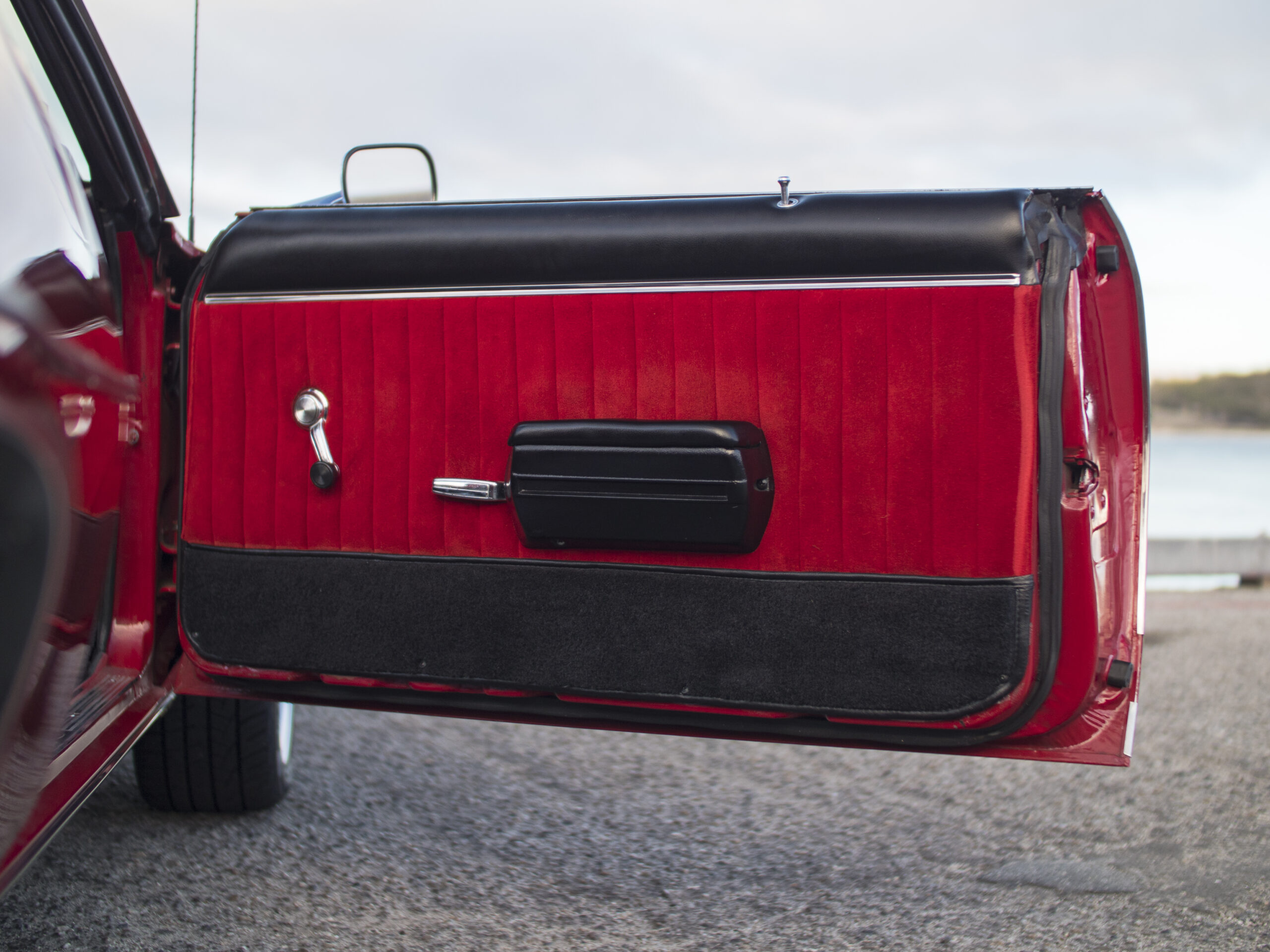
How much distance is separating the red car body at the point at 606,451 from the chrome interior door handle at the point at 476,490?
0.03m

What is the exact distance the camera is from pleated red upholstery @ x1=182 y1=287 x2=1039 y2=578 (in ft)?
4.99

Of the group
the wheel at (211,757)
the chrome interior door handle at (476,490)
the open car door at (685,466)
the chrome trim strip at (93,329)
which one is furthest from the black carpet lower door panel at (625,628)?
the wheel at (211,757)

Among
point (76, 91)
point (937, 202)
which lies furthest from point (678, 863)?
point (76, 91)

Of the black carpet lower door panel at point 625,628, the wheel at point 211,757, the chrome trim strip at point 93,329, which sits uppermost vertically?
the chrome trim strip at point 93,329

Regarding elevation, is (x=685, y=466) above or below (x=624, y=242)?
below

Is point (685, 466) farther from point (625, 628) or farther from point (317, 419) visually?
point (317, 419)

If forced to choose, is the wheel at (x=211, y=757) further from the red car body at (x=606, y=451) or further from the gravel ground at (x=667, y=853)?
the red car body at (x=606, y=451)

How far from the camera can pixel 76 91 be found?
1712 mm

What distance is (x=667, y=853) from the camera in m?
2.33

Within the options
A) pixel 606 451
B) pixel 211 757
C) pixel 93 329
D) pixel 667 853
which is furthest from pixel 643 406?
pixel 211 757

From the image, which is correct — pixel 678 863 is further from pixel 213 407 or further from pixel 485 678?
pixel 213 407

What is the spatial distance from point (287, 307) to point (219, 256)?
0.16 m

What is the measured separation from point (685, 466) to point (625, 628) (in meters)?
0.30

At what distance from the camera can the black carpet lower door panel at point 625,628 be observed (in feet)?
5.05
